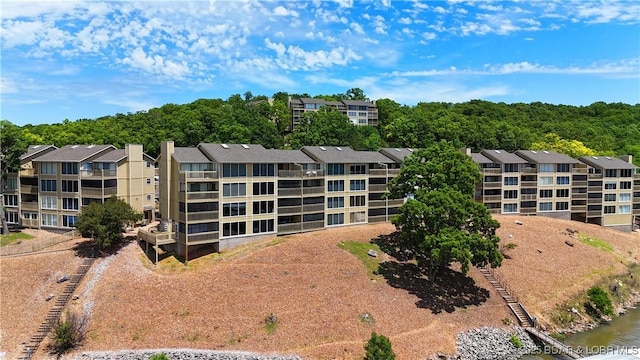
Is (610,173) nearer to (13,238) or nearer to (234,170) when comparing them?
(234,170)

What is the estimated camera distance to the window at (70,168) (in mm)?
54381

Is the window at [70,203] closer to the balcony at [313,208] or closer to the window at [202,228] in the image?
the window at [202,228]

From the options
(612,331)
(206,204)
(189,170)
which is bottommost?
(612,331)

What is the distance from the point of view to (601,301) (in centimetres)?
4619

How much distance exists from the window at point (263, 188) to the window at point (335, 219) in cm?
922

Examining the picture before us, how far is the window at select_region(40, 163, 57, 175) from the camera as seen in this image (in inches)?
2180

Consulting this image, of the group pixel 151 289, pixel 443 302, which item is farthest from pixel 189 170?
pixel 443 302

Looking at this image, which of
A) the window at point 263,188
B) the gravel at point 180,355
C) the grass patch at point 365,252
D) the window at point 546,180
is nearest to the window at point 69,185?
the window at point 263,188

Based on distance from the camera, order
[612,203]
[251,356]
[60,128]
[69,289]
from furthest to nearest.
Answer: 1. [60,128]
2. [612,203]
3. [69,289]
4. [251,356]

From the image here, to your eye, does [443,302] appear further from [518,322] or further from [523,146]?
[523,146]

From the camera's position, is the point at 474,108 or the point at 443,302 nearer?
the point at 443,302

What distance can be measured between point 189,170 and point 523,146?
277 feet

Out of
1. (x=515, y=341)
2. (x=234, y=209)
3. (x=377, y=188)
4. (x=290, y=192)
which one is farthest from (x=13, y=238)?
(x=515, y=341)

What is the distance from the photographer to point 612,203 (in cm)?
7475
